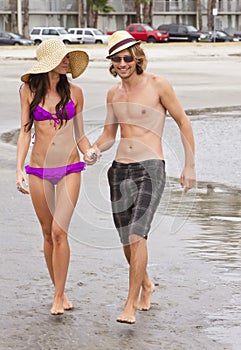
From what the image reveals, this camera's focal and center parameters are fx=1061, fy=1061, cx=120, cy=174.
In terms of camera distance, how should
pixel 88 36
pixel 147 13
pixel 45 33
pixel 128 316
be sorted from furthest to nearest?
pixel 147 13 → pixel 45 33 → pixel 88 36 → pixel 128 316

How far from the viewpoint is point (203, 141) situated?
52.8ft

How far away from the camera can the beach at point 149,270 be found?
587cm

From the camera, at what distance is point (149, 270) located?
7.45 meters

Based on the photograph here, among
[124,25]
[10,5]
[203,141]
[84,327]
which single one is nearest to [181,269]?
[84,327]

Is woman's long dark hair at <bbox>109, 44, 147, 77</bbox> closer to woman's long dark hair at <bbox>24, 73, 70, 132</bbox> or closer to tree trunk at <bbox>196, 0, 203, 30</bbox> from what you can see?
woman's long dark hair at <bbox>24, 73, 70, 132</bbox>

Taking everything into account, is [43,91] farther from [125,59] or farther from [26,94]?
[125,59]

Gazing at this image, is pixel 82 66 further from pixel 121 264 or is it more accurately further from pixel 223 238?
pixel 223 238

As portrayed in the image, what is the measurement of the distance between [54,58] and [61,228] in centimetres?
100

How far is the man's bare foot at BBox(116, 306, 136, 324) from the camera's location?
6043 millimetres

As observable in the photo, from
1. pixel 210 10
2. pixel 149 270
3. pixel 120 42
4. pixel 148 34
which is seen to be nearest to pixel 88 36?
pixel 148 34

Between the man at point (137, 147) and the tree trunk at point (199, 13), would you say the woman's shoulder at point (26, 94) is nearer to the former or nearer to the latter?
the man at point (137, 147)

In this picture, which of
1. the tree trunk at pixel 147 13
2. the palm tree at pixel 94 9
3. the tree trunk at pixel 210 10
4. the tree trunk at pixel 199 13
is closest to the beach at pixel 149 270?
the palm tree at pixel 94 9

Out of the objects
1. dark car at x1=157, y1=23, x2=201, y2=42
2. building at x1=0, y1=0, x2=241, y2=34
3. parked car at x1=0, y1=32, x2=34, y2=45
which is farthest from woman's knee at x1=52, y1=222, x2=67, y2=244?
building at x1=0, y1=0, x2=241, y2=34

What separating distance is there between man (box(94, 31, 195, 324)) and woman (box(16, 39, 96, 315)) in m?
0.23
